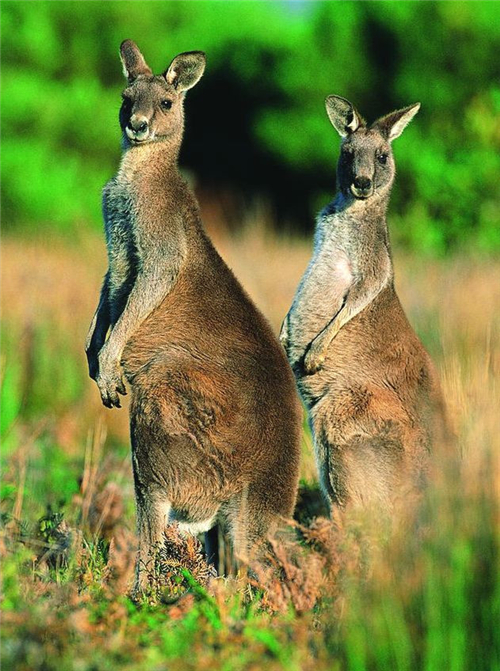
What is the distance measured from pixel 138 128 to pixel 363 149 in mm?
1022

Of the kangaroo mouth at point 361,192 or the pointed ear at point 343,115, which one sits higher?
the pointed ear at point 343,115

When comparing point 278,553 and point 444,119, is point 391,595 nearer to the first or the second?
point 278,553

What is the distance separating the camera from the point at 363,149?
508 centimetres

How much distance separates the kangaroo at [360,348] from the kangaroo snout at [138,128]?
0.91m

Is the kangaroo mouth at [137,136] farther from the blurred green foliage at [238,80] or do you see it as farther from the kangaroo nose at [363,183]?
the blurred green foliage at [238,80]

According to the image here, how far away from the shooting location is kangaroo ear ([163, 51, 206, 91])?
5.00 m

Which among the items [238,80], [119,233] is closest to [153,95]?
[119,233]

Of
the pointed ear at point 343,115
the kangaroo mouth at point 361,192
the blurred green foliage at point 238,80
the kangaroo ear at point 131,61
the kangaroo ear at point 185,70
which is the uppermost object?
the blurred green foliage at point 238,80

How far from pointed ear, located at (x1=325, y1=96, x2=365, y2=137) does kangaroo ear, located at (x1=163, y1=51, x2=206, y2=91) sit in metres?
0.61

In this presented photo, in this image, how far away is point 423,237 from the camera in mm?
12047

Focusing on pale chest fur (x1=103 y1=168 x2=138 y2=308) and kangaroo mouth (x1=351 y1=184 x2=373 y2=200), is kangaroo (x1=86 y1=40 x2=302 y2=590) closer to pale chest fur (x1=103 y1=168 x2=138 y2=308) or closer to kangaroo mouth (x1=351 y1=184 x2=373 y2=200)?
pale chest fur (x1=103 y1=168 x2=138 y2=308)

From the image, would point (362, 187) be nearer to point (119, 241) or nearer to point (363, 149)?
point (363, 149)

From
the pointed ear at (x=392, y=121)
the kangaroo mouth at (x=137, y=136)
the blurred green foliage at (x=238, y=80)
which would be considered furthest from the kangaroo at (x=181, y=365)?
the blurred green foliage at (x=238, y=80)

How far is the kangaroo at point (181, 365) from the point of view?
441cm
